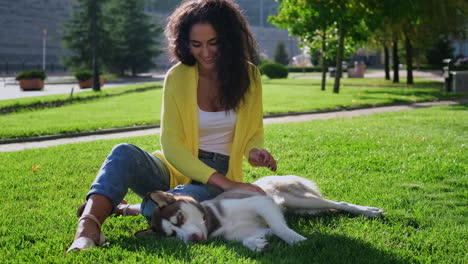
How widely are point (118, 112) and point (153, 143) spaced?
7572mm

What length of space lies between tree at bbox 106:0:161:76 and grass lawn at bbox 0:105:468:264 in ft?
148

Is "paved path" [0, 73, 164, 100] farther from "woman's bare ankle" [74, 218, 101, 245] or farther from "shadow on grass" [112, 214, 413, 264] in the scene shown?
"shadow on grass" [112, 214, 413, 264]

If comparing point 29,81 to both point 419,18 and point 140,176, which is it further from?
point 140,176

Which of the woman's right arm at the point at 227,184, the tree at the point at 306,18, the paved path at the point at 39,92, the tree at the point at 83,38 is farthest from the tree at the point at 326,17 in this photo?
the tree at the point at 83,38

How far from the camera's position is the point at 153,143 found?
9.77m

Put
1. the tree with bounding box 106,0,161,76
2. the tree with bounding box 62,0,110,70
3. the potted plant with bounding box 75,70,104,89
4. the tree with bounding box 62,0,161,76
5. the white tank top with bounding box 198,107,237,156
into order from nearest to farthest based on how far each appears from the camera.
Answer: the white tank top with bounding box 198,107,237,156
the potted plant with bounding box 75,70,104,89
the tree with bounding box 62,0,110,70
the tree with bounding box 62,0,161,76
the tree with bounding box 106,0,161,76

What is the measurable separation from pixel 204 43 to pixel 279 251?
161 cm

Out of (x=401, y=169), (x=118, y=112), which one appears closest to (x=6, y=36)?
(x=118, y=112)

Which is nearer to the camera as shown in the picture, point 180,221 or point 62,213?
point 180,221

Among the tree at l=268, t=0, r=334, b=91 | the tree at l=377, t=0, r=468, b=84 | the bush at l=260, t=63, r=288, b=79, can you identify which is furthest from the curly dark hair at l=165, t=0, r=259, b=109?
the bush at l=260, t=63, r=288, b=79

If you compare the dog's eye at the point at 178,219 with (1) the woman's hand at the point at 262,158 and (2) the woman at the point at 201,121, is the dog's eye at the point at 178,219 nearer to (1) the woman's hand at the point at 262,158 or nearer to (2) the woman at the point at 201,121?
(2) the woman at the point at 201,121

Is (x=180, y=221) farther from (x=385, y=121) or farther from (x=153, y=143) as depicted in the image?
(x=385, y=121)

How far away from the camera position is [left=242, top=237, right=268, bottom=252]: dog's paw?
3.54m

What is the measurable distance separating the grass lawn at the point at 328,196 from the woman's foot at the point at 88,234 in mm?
88
